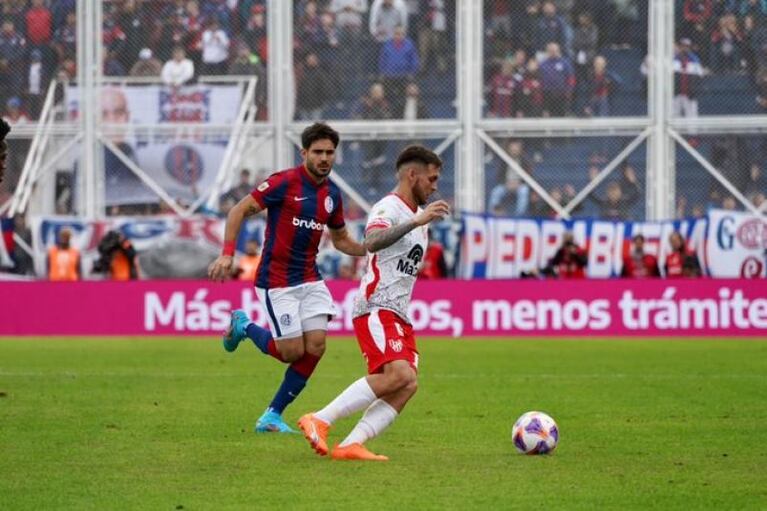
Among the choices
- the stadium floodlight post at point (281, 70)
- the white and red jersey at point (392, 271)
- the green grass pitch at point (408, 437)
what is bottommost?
the green grass pitch at point (408, 437)

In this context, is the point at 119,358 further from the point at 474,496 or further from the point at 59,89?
the point at 474,496

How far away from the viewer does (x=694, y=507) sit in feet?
28.1

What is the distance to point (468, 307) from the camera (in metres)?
27.3

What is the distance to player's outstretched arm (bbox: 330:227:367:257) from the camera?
12284mm

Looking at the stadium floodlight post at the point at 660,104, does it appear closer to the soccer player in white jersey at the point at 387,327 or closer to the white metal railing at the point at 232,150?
the white metal railing at the point at 232,150

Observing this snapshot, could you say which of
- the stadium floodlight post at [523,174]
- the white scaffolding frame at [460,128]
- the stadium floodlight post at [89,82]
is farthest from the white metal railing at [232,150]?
the stadium floodlight post at [523,174]

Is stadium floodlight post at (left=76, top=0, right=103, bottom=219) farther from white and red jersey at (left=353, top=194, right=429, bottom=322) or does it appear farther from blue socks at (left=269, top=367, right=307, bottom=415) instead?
white and red jersey at (left=353, top=194, right=429, bottom=322)

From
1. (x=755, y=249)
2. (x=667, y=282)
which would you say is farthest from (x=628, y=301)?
(x=755, y=249)

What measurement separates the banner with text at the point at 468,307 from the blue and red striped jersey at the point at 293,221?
46.3ft

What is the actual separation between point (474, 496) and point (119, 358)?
1346 cm

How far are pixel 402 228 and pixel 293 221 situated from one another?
2.33 m

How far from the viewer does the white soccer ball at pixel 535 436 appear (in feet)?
35.6

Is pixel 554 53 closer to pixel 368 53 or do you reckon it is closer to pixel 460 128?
pixel 460 128

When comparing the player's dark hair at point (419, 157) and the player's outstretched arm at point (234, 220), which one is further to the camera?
the player's outstretched arm at point (234, 220)
